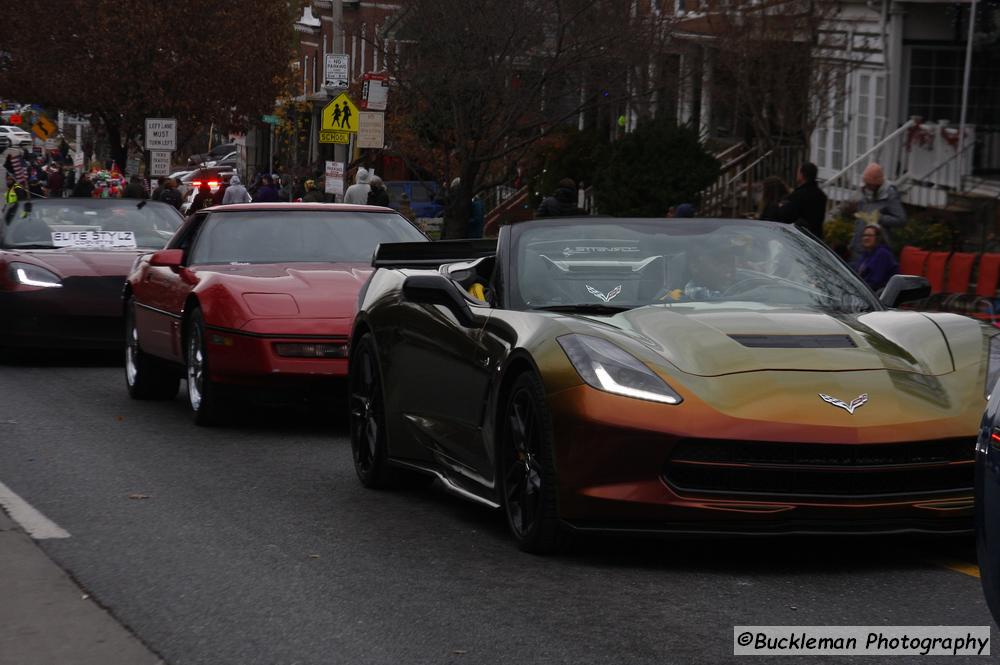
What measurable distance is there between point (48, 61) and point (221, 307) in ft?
138

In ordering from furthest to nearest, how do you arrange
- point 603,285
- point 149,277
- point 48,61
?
Answer: point 48,61
point 149,277
point 603,285

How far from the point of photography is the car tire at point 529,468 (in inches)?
269

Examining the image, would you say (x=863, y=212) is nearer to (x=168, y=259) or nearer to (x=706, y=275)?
(x=168, y=259)

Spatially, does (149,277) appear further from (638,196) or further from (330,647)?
(638,196)

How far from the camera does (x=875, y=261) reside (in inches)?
583

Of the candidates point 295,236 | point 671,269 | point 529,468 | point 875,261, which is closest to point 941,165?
point 875,261

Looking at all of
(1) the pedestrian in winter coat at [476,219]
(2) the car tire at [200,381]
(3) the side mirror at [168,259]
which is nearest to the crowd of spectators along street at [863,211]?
(3) the side mirror at [168,259]

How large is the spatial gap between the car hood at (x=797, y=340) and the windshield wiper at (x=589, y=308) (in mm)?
178

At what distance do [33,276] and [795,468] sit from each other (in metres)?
10.8

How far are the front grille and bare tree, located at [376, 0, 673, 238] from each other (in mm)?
21615

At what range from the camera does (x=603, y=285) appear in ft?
25.8

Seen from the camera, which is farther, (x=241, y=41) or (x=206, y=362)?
(x=241, y=41)

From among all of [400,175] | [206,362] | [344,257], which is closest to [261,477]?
[206,362]
